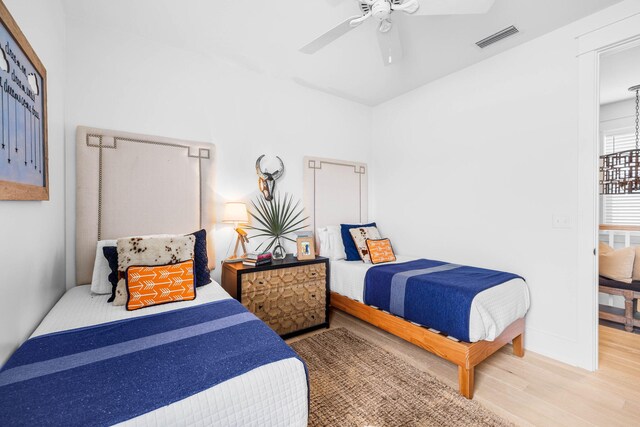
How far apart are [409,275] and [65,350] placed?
2.24m

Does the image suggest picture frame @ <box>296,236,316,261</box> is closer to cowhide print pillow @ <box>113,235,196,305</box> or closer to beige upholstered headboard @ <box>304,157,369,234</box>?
beige upholstered headboard @ <box>304,157,369,234</box>

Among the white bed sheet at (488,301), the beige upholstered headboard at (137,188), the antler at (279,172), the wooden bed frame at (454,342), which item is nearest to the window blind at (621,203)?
the white bed sheet at (488,301)

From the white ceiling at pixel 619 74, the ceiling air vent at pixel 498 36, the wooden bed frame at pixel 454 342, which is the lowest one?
the wooden bed frame at pixel 454 342

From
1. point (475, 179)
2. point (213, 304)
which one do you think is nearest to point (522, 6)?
point (475, 179)

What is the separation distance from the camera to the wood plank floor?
5.66 feet

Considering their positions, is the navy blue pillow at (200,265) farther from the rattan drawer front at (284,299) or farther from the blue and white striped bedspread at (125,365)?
the blue and white striped bedspread at (125,365)

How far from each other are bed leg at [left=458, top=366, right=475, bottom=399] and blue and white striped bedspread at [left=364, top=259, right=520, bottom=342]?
19 cm

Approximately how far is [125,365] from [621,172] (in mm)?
4814

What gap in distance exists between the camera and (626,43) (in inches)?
82.3

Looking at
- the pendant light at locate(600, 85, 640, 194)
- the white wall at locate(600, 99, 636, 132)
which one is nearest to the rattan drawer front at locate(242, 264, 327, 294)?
the pendant light at locate(600, 85, 640, 194)

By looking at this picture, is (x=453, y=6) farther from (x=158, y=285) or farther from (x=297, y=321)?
(x=297, y=321)

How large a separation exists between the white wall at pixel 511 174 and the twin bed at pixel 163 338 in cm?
30

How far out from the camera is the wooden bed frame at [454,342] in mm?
1920

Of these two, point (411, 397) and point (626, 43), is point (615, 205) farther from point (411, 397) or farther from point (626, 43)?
point (411, 397)
